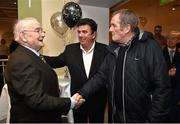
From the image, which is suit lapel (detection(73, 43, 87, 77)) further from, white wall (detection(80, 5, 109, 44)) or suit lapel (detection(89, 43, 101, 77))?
white wall (detection(80, 5, 109, 44))

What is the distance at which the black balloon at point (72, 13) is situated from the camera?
319 cm

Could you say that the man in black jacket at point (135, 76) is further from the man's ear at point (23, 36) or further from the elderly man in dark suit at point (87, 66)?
the man's ear at point (23, 36)

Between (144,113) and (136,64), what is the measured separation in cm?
39

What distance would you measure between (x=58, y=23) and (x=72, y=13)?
15.1 inches

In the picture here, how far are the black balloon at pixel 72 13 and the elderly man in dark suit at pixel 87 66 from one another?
61cm

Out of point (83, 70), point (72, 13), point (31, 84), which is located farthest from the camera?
point (72, 13)

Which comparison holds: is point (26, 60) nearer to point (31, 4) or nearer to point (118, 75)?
point (118, 75)

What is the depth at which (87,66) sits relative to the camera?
Result: 258 centimetres

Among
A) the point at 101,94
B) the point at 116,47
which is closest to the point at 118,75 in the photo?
the point at 116,47

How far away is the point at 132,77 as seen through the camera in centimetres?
191

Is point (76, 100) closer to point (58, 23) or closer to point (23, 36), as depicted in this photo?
point (23, 36)

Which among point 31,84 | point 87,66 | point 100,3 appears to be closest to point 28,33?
point 31,84

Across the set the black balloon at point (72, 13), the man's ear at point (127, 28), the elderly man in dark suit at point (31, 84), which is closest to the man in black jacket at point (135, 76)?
the man's ear at point (127, 28)

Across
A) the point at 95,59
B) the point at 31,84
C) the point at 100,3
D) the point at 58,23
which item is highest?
the point at 100,3
